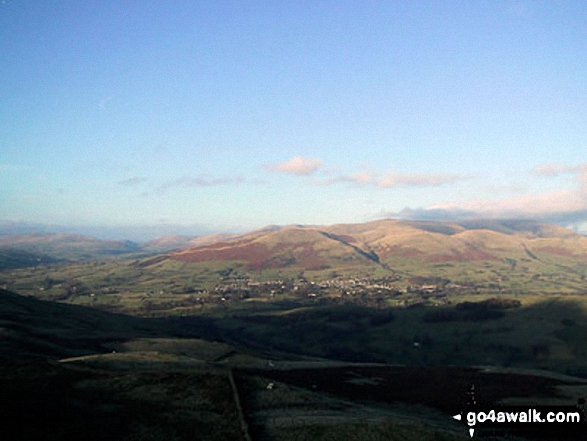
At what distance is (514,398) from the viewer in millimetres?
72625

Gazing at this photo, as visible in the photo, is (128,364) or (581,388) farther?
(581,388)

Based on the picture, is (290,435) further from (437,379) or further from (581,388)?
(581,388)

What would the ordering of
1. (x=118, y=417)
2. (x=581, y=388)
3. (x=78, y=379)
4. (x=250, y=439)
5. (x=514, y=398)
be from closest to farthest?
(x=250, y=439) < (x=118, y=417) < (x=78, y=379) < (x=514, y=398) < (x=581, y=388)

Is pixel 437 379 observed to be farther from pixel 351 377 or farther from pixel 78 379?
pixel 78 379

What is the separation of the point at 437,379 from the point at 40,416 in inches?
2703

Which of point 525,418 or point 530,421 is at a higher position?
point 525,418

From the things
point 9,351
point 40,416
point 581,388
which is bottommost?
point 581,388

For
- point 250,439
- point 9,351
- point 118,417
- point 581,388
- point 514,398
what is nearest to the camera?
point 250,439

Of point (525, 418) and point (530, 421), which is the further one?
point (530, 421)

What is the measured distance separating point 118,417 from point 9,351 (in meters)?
62.0

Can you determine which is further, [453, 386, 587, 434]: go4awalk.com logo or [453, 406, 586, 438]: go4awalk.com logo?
[453, 406, 586, 438]: go4awalk.com logo

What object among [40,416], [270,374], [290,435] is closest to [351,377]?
[270,374]

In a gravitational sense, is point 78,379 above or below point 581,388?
above

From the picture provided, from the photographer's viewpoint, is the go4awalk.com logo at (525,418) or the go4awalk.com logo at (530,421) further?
the go4awalk.com logo at (525,418)
